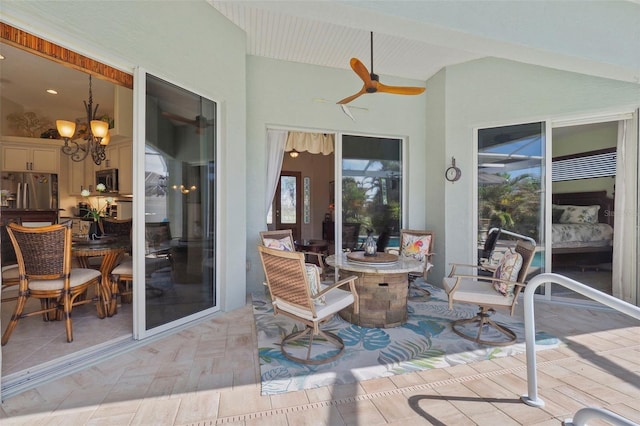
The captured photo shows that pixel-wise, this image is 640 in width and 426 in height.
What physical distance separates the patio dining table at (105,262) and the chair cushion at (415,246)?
12.1 feet

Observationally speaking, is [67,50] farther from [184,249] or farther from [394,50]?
[394,50]

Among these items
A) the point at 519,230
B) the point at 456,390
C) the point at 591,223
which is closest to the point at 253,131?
the point at 456,390

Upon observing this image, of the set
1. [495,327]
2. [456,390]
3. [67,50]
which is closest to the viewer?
[456,390]

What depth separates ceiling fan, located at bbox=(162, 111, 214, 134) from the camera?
9.98 feet

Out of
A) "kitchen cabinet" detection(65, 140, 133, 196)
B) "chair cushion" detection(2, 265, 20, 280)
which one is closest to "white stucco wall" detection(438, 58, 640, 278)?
"chair cushion" detection(2, 265, 20, 280)

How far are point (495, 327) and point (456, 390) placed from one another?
45.5 inches

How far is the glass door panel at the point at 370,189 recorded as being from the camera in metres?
4.93

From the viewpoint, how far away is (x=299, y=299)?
2.34 meters

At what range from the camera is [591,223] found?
583 cm

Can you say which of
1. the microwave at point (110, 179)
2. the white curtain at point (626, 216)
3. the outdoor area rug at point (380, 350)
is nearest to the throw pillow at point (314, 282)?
the outdoor area rug at point (380, 350)

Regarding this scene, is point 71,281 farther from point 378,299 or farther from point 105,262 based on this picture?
point 378,299

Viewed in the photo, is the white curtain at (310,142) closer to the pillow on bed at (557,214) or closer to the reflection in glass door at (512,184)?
the reflection in glass door at (512,184)

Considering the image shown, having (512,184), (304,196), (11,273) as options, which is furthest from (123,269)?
(304,196)

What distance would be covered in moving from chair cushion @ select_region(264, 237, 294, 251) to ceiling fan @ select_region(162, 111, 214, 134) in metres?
1.54
